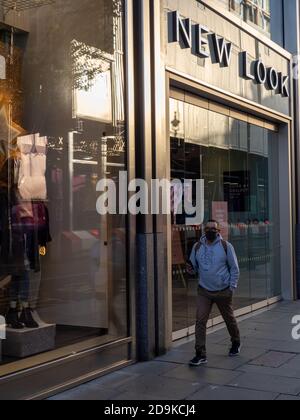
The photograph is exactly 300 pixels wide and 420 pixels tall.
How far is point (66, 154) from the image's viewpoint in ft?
24.8

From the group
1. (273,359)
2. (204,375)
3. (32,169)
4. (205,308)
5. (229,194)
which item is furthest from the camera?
(229,194)

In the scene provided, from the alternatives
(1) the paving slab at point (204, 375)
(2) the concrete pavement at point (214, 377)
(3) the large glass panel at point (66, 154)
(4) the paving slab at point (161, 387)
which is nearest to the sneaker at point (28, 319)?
(3) the large glass panel at point (66, 154)

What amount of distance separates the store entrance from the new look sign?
2.59 ft

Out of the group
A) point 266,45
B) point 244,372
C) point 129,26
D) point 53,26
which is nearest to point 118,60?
point 129,26

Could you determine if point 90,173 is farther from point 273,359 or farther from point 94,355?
point 273,359

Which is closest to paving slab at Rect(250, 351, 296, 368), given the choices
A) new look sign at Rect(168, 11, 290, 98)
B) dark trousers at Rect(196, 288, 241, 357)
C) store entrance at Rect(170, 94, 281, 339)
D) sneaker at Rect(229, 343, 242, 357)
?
sneaker at Rect(229, 343, 242, 357)

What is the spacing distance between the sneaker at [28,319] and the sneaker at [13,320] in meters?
0.05

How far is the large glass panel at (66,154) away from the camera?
22.7 feet

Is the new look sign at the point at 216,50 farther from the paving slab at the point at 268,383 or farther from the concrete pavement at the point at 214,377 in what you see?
the paving slab at the point at 268,383

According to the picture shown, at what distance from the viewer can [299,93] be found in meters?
13.3

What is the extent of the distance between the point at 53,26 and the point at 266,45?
5.65m

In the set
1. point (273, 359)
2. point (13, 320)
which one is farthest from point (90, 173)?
point (273, 359)

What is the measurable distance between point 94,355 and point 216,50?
17.8 feet

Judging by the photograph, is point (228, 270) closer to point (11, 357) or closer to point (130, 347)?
point (130, 347)
